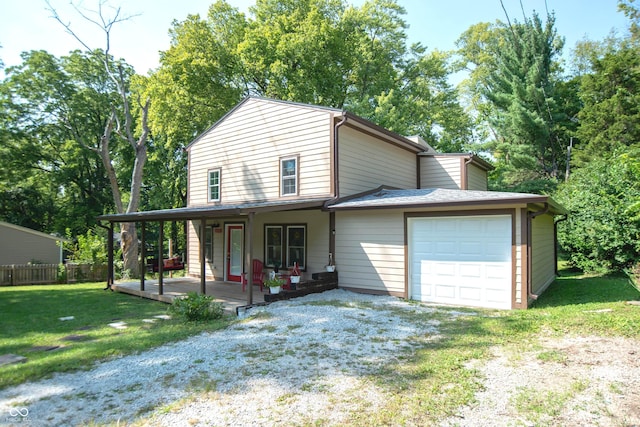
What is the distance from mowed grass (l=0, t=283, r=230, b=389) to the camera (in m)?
5.02

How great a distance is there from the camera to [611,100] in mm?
19719

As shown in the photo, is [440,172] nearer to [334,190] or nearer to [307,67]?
[334,190]

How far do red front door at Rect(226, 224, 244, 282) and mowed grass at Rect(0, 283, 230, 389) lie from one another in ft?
8.99

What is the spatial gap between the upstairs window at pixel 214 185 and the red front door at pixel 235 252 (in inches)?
72.1

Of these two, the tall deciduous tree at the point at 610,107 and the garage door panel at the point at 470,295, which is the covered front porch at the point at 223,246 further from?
the tall deciduous tree at the point at 610,107

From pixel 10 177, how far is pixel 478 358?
31.2 metres

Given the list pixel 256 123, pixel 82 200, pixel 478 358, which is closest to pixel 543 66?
pixel 256 123

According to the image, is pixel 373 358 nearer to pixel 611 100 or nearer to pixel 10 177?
pixel 611 100

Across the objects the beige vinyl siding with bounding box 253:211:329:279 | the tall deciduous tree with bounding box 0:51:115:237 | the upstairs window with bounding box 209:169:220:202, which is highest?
the tall deciduous tree with bounding box 0:51:115:237

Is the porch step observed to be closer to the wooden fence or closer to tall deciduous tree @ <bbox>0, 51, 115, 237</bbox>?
the wooden fence

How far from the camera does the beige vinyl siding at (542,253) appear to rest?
8.85 metres

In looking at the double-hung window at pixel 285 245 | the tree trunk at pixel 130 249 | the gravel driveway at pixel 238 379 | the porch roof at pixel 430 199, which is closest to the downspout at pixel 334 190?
the porch roof at pixel 430 199

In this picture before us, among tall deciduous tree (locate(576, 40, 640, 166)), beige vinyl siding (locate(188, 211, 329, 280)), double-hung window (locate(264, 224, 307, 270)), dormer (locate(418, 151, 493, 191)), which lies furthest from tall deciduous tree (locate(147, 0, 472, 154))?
double-hung window (locate(264, 224, 307, 270))

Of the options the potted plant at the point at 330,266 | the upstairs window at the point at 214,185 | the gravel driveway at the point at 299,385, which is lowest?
the gravel driveway at the point at 299,385
